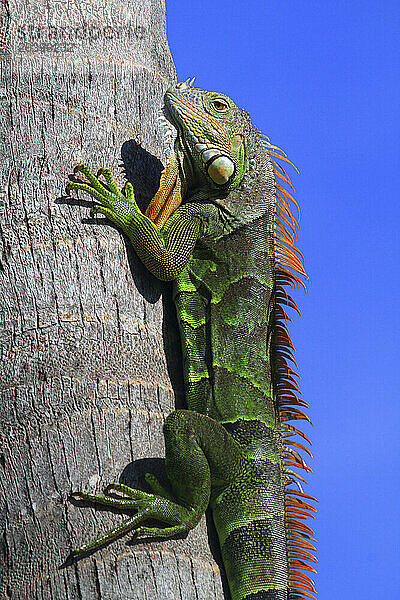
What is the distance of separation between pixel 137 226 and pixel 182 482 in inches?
59.0

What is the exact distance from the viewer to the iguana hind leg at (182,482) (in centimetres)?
364

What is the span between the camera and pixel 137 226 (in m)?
4.35

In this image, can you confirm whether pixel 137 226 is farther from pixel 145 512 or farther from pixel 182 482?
pixel 145 512

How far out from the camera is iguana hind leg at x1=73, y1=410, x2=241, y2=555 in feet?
11.9

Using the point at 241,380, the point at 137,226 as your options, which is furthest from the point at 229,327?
the point at 137,226

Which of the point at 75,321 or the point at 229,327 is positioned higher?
the point at 229,327

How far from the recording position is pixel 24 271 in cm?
392

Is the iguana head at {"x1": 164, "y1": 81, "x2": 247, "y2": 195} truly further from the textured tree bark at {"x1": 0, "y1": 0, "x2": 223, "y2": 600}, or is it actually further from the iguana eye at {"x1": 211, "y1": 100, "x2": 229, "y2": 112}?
the textured tree bark at {"x1": 0, "y1": 0, "x2": 223, "y2": 600}

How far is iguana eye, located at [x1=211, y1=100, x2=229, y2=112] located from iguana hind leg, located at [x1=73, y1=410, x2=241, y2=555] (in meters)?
2.20

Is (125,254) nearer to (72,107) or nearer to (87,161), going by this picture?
(87,161)

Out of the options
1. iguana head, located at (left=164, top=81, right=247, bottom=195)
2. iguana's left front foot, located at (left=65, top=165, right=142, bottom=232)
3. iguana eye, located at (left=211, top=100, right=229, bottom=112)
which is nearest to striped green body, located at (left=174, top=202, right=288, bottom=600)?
iguana head, located at (left=164, top=81, right=247, bottom=195)

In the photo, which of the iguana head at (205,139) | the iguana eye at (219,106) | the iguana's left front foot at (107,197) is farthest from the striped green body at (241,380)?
the iguana eye at (219,106)

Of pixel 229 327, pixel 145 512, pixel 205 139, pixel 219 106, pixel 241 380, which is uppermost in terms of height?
Answer: pixel 219 106

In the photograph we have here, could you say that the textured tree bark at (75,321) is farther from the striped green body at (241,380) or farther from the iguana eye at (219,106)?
the iguana eye at (219,106)
